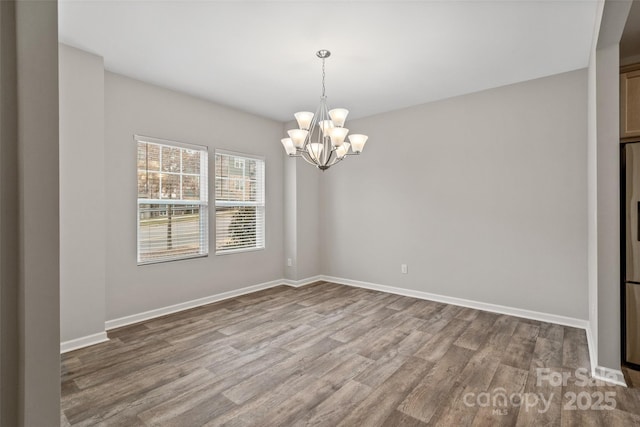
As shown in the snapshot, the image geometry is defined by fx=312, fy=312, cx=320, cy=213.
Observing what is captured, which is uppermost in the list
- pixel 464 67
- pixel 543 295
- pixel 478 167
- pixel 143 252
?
pixel 464 67

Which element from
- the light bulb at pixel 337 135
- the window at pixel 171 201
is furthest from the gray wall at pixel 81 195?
the light bulb at pixel 337 135

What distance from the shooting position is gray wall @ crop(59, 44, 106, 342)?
2934 millimetres

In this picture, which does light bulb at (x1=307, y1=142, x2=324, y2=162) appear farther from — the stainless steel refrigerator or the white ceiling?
the stainless steel refrigerator

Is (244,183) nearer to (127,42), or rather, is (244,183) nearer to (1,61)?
(127,42)

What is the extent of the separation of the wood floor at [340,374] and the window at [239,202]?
1276 millimetres

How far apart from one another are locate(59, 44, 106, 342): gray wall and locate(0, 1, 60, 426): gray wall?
284 cm

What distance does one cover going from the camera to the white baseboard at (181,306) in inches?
138

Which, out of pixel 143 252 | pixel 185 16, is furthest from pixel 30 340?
pixel 143 252

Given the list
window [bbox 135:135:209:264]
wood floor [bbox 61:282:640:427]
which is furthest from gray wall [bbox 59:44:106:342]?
window [bbox 135:135:209:264]

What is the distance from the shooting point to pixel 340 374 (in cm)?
249

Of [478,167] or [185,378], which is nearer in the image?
[185,378]

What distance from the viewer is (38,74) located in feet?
2.19

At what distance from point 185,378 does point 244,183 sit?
3.07 metres

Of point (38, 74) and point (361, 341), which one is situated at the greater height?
point (38, 74)
